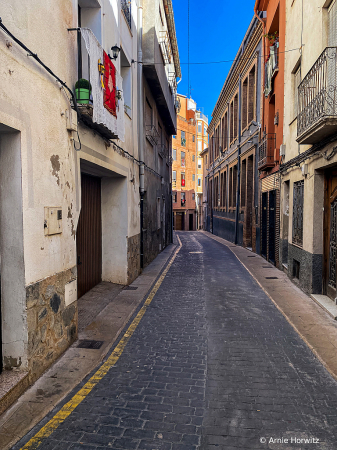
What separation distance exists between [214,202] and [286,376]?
92.4 feet

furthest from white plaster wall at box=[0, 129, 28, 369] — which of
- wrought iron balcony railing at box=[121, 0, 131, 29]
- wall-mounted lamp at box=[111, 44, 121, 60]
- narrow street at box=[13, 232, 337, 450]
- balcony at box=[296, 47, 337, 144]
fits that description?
wrought iron balcony railing at box=[121, 0, 131, 29]

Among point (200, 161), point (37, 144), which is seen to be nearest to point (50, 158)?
point (37, 144)

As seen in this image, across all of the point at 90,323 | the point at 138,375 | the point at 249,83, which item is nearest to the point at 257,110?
the point at 249,83

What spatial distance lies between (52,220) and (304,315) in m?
5.19

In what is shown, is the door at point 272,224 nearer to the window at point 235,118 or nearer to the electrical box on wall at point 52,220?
the window at point 235,118

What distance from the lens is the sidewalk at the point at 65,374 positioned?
3334 millimetres

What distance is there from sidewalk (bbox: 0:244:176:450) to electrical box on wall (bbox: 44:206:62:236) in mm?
1834

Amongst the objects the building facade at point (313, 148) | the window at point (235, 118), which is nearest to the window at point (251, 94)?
the window at point (235, 118)

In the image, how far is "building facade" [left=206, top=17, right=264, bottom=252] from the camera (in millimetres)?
16562

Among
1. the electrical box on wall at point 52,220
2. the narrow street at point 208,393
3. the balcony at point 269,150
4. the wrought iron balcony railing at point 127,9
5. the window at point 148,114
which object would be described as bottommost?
the narrow street at point 208,393

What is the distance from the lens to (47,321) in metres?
4.46

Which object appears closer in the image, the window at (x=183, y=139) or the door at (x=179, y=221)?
the window at (x=183, y=139)

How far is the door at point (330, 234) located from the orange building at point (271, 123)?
393 cm

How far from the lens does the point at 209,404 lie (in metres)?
3.70
